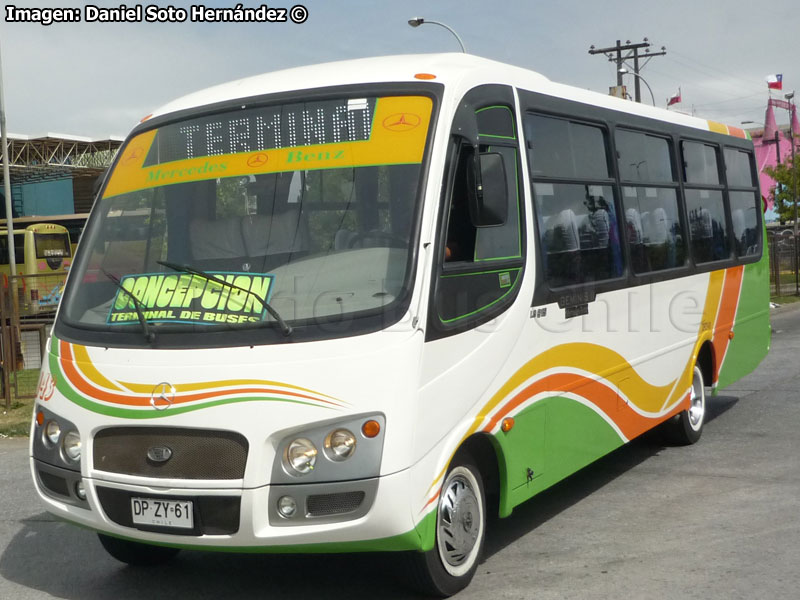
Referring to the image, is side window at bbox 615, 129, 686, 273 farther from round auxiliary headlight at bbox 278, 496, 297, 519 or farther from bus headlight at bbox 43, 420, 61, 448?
bus headlight at bbox 43, 420, 61, 448

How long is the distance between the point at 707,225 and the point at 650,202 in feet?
4.91

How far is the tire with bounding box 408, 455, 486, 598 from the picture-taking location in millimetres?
4938

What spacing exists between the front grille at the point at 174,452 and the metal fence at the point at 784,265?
91.8 ft

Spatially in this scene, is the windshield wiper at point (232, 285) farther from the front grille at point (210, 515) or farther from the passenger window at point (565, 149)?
the passenger window at point (565, 149)

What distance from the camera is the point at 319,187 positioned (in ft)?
17.1

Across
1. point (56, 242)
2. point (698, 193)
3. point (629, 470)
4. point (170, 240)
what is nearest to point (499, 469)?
point (170, 240)

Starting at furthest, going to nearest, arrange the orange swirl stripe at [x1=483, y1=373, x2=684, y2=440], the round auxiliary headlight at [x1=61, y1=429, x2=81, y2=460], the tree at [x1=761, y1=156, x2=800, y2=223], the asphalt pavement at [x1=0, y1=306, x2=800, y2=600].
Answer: the tree at [x1=761, y1=156, x2=800, y2=223] → the orange swirl stripe at [x1=483, y1=373, x2=684, y2=440] → the asphalt pavement at [x1=0, y1=306, x2=800, y2=600] → the round auxiliary headlight at [x1=61, y1=429, x2=81, y2=460]

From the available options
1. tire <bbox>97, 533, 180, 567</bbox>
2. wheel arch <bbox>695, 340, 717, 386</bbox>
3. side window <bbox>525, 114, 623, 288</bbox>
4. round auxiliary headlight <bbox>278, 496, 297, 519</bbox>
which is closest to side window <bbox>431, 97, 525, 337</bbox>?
side window <bbox>525, 114, 623, 288</bbox>

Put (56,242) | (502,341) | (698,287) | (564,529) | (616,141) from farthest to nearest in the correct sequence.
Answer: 1. (56,242)
2. (698,287)
3. (616,141)
4. (564,529)
5. (502,341)

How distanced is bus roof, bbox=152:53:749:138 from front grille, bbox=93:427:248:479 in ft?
6.59

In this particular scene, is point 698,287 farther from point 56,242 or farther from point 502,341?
point 56,242

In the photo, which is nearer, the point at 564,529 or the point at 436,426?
the point at 436,426

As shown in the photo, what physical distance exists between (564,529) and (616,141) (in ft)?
9.63

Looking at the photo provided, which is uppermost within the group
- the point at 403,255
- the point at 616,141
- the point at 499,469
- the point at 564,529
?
the point at 616,141
